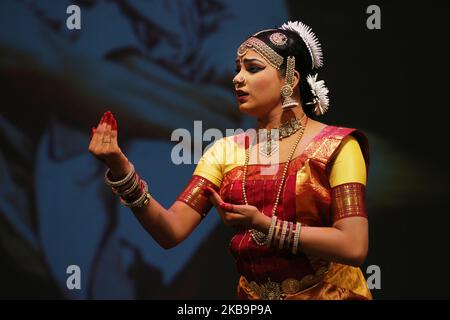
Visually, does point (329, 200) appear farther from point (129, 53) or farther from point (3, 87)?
point (3, 87)

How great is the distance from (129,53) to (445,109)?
1.51 m

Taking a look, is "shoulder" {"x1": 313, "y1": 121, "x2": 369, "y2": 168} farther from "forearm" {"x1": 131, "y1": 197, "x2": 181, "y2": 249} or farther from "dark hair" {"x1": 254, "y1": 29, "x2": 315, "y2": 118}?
"forearm" {"x1": 131, "y1": 197, "x2": 181, "y2": 249}

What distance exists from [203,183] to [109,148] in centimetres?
49

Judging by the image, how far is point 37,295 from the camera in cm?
338

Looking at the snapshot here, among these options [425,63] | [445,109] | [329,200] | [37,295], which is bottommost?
[37,295]

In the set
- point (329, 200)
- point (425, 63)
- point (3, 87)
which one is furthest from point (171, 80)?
point (329, 200)

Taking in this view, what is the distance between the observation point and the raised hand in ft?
6.70

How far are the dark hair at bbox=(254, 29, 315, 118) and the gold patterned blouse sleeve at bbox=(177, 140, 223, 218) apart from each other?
35 centimetres

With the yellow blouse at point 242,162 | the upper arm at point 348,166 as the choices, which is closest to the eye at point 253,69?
the yellow blouse at point 242,162

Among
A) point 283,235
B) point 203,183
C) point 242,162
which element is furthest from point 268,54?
point 283,235

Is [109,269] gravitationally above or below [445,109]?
below

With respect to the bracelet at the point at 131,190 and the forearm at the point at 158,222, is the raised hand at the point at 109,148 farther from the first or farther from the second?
the forearm at the point at 158,222

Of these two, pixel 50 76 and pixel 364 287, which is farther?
pixel 50 76

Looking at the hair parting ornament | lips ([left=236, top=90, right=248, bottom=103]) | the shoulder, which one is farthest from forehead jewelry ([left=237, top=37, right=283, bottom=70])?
the shoulder
